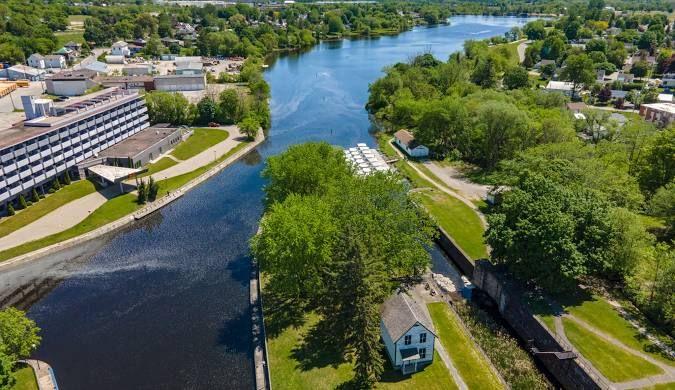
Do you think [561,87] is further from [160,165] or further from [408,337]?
[408,337]

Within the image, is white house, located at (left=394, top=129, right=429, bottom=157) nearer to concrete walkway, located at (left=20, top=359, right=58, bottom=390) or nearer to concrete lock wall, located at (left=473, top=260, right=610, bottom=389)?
concrete lock wall, located at (left=473, top=260, right=610, bottom=389)

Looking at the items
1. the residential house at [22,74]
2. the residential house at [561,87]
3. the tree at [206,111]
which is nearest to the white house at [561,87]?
the residential house at [561,87]

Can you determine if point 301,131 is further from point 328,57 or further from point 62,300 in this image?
point 328,57

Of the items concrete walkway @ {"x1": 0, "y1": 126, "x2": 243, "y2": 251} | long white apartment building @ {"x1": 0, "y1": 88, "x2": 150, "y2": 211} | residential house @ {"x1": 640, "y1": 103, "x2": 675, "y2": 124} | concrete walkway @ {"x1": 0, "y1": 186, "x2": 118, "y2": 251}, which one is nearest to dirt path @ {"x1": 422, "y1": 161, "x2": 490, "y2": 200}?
concrete walkway @ {"x1": 0, "y1": 126, "x2": 243, "y2": 251}

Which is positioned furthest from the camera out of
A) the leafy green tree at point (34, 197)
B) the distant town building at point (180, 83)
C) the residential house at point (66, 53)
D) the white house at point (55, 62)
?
the residential house at point (66, 53)

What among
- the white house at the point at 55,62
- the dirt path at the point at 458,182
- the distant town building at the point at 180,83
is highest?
the white house at the point at 55,62

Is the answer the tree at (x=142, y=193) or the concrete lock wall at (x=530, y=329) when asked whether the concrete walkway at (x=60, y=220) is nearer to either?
the tree at (x=142, y=193)

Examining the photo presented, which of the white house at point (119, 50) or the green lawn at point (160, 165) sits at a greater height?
the white house at point (119, 50)
